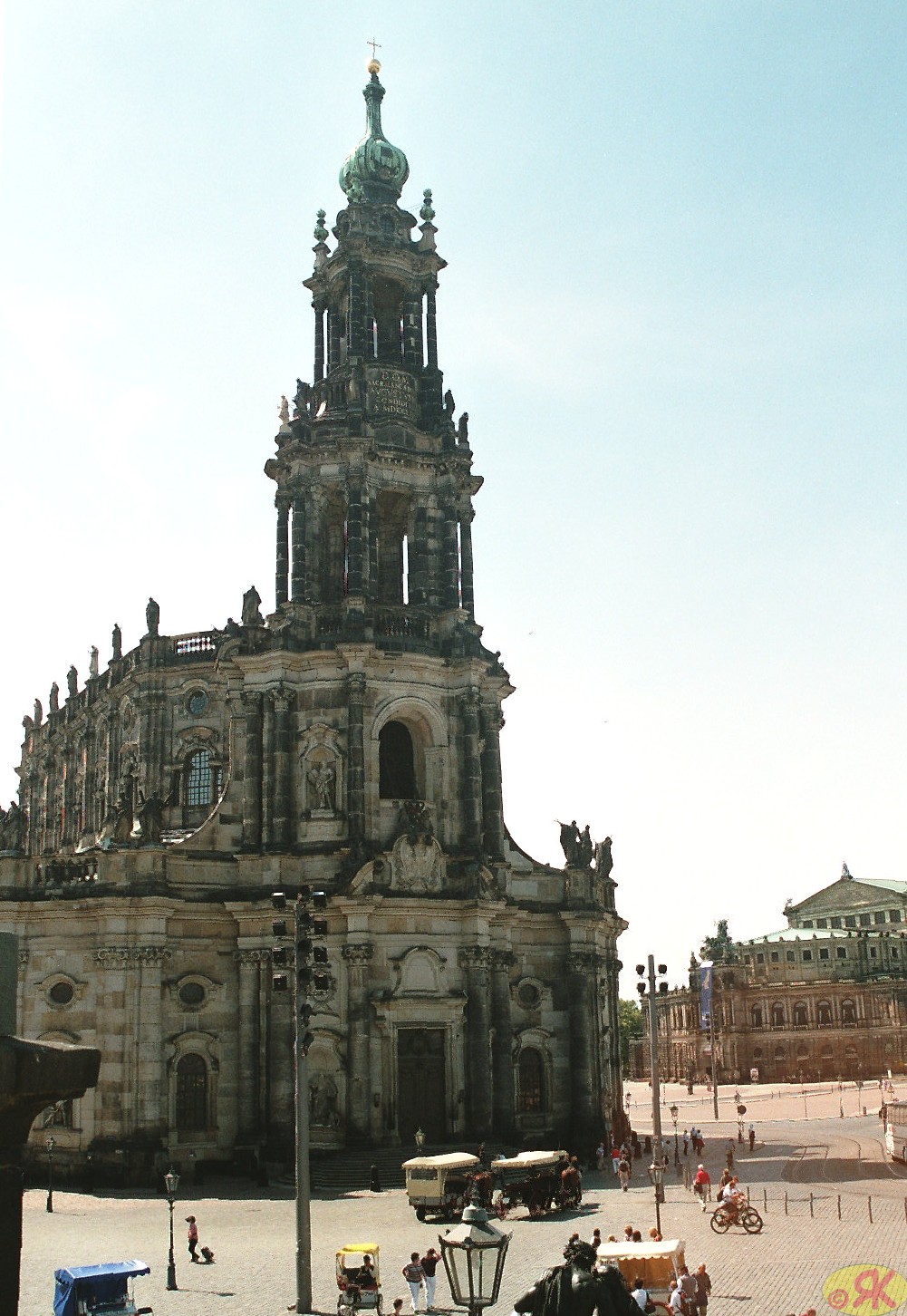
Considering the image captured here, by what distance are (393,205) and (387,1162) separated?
39669 millimetres

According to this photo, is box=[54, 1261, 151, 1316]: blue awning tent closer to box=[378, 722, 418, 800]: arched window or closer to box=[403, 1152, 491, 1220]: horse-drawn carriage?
box=[403, 1152, 491, 1220]: horse-drawn carriage

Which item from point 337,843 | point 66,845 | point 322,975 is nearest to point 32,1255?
point 322,975

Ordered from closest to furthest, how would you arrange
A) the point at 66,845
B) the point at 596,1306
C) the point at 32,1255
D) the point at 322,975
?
the point at 596,1306, the point at 322,975, the point at 32,1255, the point at 66,845

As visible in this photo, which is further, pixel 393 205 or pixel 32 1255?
pixel 393 205

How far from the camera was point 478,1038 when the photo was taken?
5041cm

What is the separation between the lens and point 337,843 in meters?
50.6

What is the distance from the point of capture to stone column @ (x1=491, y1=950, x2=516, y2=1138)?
1992 inches

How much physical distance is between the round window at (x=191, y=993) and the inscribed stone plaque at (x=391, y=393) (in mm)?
23870

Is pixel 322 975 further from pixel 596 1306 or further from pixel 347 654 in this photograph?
pixel 347 654

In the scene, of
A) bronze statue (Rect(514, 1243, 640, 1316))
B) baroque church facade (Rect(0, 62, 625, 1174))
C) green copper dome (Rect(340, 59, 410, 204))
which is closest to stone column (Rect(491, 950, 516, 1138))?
baroque church facade (Rect(0, 62, 625, 1174))

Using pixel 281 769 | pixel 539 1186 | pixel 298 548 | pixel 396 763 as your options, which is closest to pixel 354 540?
pixel 298 548

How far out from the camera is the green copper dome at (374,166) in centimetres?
6212

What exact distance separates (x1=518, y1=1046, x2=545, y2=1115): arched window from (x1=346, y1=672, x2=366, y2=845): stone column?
36.8 feet

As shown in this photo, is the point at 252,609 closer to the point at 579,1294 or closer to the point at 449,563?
the point at 449,563
